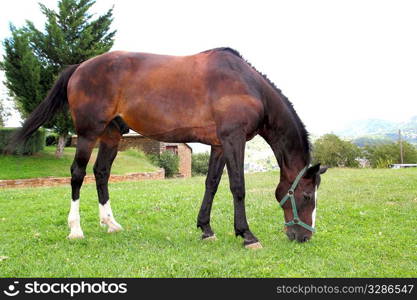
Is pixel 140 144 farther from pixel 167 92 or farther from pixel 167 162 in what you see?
pixel 167 92

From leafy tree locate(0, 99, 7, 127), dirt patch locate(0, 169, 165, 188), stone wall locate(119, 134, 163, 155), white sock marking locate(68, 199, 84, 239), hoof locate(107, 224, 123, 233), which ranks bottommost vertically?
dirt patch locate(0, 169, 165, 188)

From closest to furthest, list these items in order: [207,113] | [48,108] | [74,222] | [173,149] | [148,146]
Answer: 1. [207,113]
2. [74,222]
3. [48,108]
4. [148,146]
5. [173,149]

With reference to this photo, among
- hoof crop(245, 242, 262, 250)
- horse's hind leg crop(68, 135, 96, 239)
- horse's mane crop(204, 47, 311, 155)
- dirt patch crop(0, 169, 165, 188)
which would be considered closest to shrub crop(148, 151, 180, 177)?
dirt patch crop(0, 169, 165, 188)

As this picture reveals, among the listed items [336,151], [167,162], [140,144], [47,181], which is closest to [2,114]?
[140,144]

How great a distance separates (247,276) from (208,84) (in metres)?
2.71

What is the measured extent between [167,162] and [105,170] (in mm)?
29194

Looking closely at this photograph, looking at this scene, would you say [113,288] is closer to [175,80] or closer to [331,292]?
[331,292]

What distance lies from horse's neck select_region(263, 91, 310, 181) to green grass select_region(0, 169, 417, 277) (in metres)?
1.12

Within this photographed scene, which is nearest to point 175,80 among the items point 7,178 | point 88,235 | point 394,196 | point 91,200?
point 88,235

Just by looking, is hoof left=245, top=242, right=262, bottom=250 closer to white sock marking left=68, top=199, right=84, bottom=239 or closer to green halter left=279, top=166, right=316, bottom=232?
green halter left=279, top=166, right=316, bottom=232

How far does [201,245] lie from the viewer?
5.32m

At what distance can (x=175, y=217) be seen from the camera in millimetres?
7512

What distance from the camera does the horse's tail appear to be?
6.14 m

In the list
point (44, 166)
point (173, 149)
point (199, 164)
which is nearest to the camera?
point (44, 166)
